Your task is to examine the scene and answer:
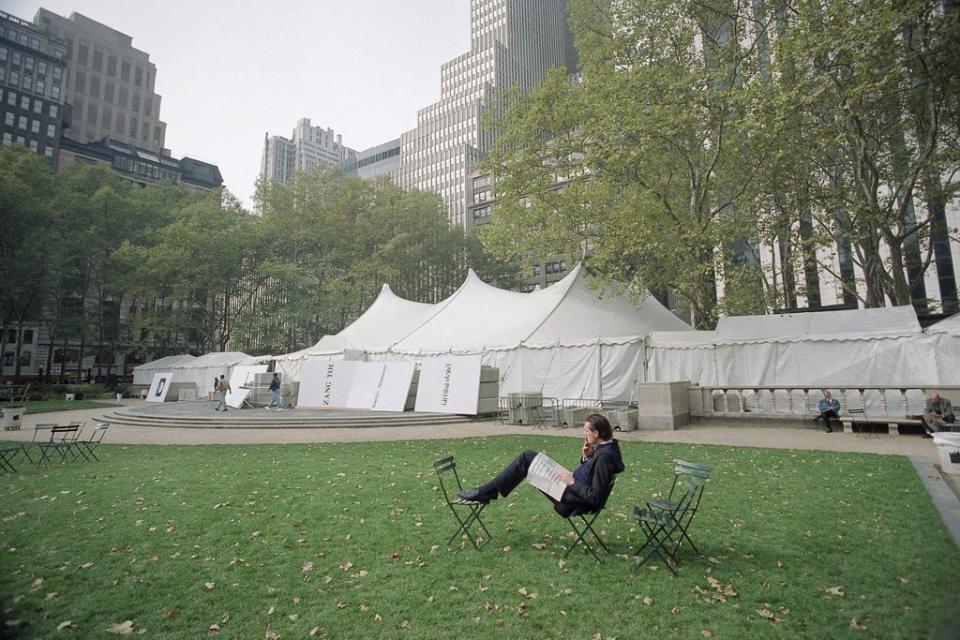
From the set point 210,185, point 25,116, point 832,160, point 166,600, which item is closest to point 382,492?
point 166,600

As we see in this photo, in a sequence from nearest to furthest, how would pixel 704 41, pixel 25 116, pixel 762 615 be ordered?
1. pixel 762 615
2. pixel 704 41
3. pixel 25 116

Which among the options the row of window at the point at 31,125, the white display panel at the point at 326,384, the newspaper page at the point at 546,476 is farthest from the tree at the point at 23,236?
the newspaper page at the point at 546,476

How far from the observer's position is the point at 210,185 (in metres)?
88.0

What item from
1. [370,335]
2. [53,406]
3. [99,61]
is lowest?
[53,406]

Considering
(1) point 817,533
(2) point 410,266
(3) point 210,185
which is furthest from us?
(3) point 210,185

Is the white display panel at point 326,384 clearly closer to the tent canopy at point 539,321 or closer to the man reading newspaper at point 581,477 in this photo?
the tent canopy at point 539,321

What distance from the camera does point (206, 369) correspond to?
32.0 metres

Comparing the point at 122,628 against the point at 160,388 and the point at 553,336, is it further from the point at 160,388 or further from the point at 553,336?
the point at 160,388

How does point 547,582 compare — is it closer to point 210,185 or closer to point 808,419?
point 808,419

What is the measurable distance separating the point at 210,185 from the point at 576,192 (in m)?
87.8

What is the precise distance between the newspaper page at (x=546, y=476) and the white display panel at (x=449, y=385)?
469 inches

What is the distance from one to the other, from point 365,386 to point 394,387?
55.3 inches

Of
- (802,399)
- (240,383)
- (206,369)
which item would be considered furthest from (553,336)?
(206,369)

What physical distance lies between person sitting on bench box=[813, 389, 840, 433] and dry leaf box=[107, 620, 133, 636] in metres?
14.3
